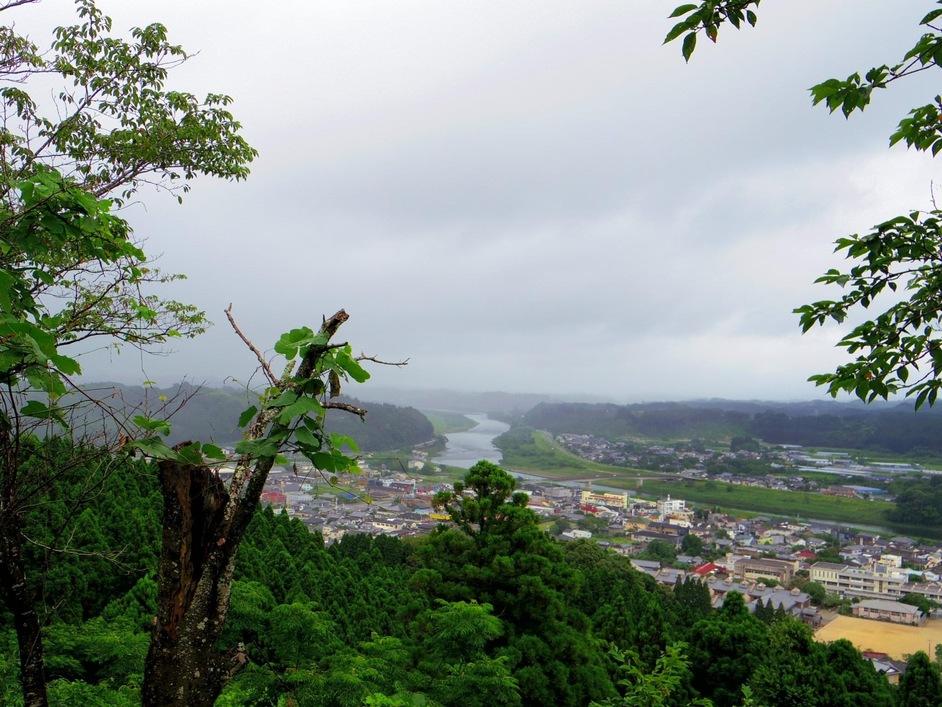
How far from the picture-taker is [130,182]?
5.17 m

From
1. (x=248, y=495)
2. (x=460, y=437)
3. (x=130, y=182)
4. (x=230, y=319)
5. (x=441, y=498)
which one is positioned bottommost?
(x=460, y=437)

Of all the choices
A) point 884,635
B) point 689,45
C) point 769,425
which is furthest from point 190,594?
point 769,425

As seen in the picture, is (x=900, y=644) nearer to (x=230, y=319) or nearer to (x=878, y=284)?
(x=878, y=284)

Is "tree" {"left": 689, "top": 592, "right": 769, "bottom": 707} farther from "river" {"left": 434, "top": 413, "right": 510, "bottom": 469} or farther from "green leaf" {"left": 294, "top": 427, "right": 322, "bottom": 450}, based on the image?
"river" {"left": 434, "top": 413, "right": 510, "bottom": 469}

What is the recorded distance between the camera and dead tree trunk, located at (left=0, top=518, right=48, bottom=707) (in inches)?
97.0

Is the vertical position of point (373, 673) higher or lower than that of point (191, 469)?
lower

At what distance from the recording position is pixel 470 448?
7881cm

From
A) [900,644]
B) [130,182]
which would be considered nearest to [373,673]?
[130,182]

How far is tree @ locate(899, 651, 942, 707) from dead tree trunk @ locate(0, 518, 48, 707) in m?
13.0

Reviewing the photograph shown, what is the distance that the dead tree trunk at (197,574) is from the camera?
1922 mm

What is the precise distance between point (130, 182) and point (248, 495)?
14.4ft

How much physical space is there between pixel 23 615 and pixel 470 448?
77.1 metres

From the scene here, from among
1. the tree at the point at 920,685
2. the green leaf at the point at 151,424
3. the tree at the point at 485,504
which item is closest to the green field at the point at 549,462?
the tree at the point at 920,685

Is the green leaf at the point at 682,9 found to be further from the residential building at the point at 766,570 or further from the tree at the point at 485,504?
the residential building at the point at 766,570
